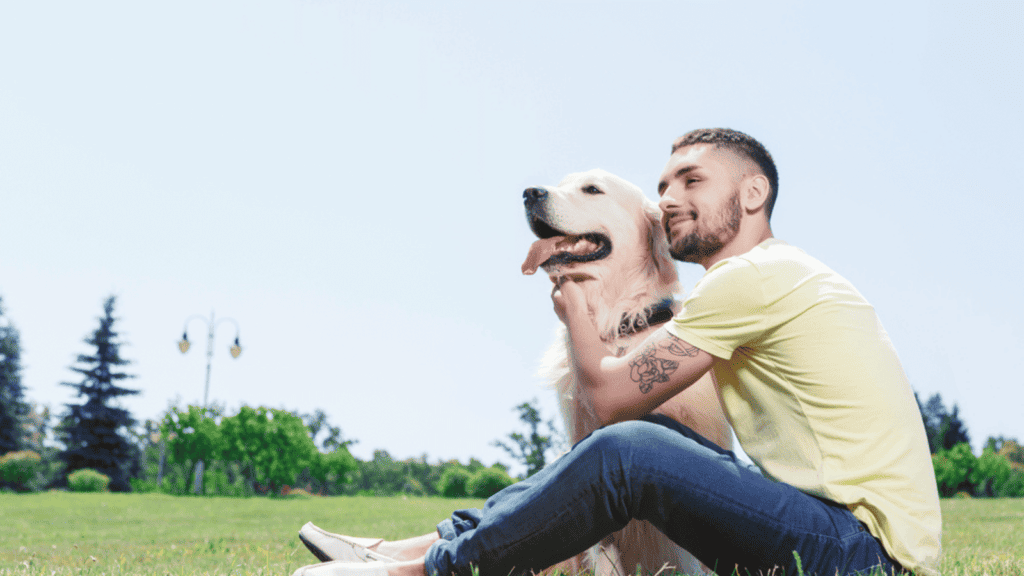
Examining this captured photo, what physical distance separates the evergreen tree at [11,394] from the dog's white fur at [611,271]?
3607 cm

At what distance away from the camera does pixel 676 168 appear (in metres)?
2.69

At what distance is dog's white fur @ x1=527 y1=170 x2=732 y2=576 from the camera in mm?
3191

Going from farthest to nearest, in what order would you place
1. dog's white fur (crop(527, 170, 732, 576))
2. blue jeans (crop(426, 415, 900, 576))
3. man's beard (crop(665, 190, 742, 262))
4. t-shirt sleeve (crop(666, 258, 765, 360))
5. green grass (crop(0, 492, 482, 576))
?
green grass (crop(0, 492, 482, 576))
dog's white fur (crop(527, 170, 732, 576))
man's beard (crop(665, 190, 742, 262))
t-shirt sleeve (crop(666, 258, 765, 360))
blue jeans (crop(426, 415, 900, 576))

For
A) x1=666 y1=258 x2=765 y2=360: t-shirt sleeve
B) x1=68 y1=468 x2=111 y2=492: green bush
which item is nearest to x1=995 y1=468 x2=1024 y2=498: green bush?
x1=666 y1=258 x2=765 y2=360: t-shirt sleeve

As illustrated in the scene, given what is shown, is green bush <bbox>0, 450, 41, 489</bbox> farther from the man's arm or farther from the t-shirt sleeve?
the t-shirt sleeve

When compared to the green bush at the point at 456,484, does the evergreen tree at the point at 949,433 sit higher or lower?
higher

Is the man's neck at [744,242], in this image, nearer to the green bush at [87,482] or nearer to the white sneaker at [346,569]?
the white sneaker at [346,569]

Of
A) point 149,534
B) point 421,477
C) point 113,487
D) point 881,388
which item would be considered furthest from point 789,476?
point 113,487

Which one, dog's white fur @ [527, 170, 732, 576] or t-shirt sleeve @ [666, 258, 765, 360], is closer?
t-shirt sleeve @ [666, 258, 765, 360]

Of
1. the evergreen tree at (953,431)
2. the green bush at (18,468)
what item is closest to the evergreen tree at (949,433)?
the evergreen tree at (953,431)

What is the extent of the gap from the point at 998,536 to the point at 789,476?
16.1 feet

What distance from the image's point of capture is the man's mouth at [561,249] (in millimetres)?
3340

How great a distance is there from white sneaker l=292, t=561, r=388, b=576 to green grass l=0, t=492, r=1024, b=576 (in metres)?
0.55

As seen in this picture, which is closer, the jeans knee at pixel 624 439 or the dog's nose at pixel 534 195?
the jeans knee at pixel 624 439
